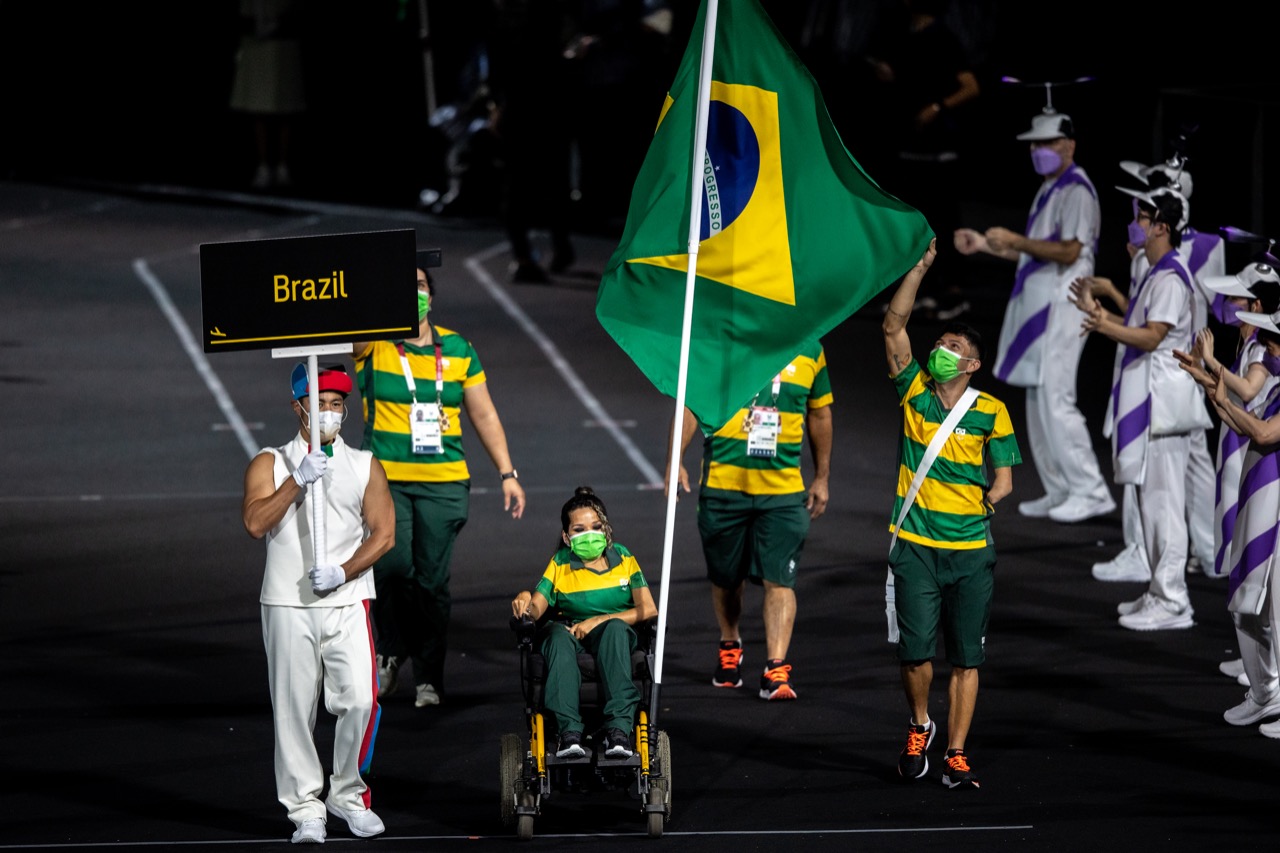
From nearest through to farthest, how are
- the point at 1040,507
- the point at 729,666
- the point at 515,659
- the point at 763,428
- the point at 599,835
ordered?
1. the point at 599,835
2. the point at 763,428
3. the point at 729,666
4. the point at 515,659
5. the point at 1040,507

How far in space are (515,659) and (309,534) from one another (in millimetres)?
2927

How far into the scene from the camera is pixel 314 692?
829 centimetres

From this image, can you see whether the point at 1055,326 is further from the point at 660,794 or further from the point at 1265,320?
the point at 660,794

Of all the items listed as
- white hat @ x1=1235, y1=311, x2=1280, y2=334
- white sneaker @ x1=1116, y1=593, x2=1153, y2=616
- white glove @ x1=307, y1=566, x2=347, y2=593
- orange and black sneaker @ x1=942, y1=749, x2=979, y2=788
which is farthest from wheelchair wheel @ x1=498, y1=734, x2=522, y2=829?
white sneaker @ x1=1116, y1=593, x2=1153, y2=616

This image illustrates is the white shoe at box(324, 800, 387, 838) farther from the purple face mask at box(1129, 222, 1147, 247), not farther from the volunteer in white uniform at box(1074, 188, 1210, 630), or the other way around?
the purple face mask at box(1129, 222, 1147, 247)

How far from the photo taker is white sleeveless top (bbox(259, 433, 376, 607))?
8219 millimetres

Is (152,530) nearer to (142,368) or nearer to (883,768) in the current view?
(142,368)

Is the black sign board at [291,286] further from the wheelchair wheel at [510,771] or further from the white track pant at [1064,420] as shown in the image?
the white track pant at [1064,420]

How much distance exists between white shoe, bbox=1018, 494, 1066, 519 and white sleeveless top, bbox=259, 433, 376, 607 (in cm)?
677

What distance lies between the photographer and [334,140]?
2952 cm

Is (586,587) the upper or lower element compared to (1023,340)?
lower

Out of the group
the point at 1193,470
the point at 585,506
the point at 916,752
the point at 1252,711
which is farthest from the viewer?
the point at 1193,470

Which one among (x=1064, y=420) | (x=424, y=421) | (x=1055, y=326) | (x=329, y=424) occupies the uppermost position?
(x=1055, y=326)

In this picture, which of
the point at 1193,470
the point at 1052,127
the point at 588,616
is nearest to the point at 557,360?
the point at 1052,127
